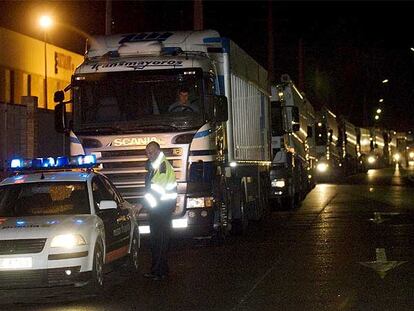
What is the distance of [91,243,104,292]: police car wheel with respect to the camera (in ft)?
38.0

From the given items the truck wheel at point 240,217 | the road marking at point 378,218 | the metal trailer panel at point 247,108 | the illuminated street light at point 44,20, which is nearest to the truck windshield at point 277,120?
the metal trailer panel at point 247,108

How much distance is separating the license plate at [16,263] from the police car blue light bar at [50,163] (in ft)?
6.71

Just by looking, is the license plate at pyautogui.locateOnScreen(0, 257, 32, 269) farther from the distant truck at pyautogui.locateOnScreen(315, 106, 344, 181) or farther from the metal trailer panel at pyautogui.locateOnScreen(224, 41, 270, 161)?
the distant truck at pyautogui.locateOnScreen(315, 106, 344, 181)

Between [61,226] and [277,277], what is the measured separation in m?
3.34

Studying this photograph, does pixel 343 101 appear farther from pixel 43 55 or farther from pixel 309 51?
pixel 43 55

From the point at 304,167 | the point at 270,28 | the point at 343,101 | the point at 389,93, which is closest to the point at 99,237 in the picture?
the point at 304,167

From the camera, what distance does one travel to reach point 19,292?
11.5 metres

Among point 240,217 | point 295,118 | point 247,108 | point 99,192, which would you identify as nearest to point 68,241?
point 99,192

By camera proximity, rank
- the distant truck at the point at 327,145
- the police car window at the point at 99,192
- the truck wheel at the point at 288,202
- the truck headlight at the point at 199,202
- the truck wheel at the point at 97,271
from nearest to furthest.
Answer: the truck wheel at the point at 97,271 → the police car window at the point at 99,192 → the truck headlight at the point at 199,202 → the truck wheel at the point at 288,202 → the distant truck at the point at 327,145

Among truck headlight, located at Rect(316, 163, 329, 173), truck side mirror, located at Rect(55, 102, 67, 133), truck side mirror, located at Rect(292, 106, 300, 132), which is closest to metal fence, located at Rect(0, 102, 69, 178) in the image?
truck side mirror, located at Rect(55, 102, 67, 133)

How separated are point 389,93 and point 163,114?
9752 cm

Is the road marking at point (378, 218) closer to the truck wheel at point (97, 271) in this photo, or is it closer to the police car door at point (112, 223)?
the police car door at point (112, 223)

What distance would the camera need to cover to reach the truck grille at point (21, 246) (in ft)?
36.1

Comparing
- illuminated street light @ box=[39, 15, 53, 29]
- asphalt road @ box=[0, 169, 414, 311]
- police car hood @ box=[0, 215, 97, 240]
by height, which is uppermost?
illuminated street light @ box=[39, 15, 53, 29]
